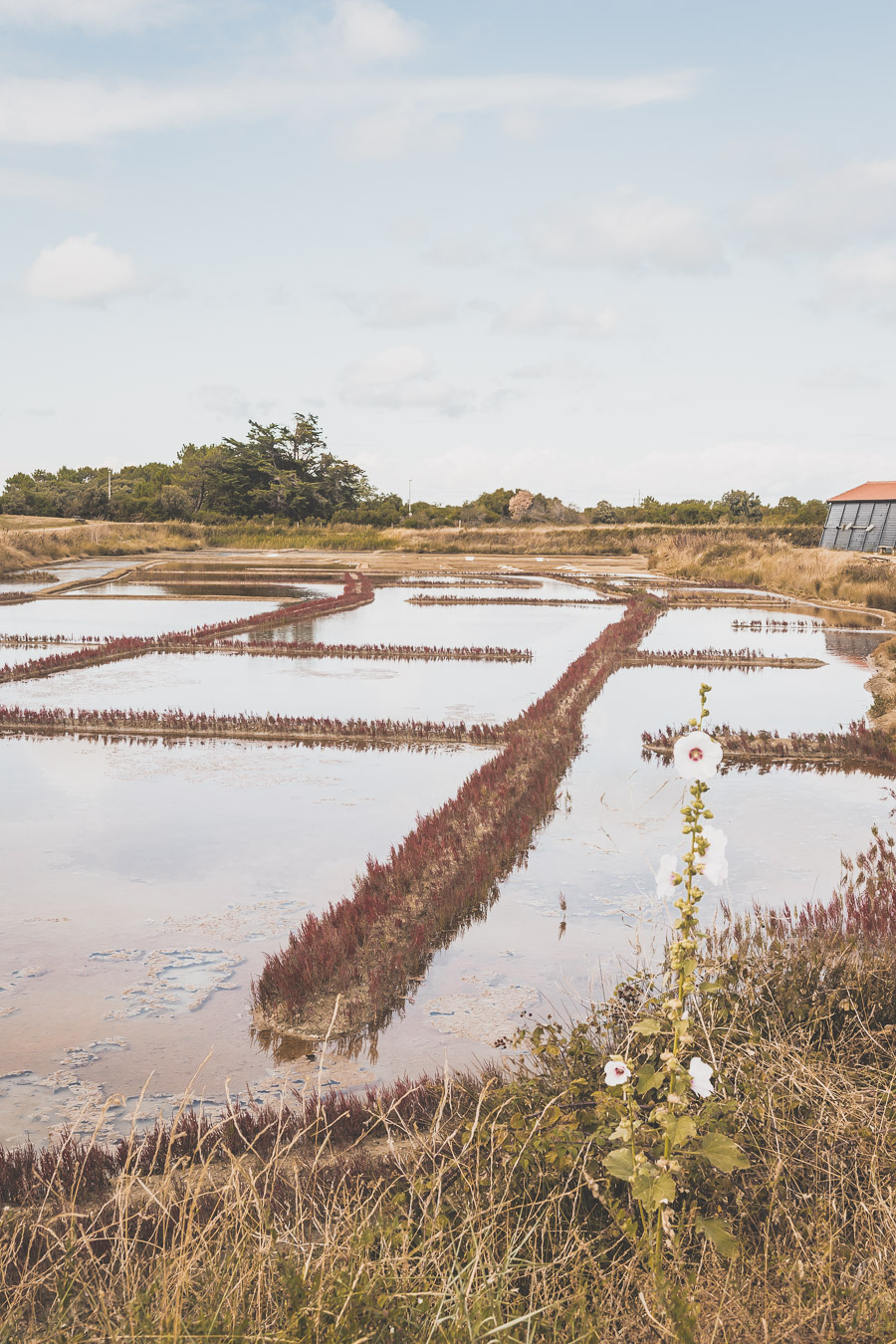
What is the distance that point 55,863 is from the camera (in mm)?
6910

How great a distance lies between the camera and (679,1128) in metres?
2.42

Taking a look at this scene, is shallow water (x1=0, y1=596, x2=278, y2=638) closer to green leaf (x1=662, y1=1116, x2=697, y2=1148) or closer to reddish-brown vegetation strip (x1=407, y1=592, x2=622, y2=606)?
reddish-brown vegetation strip (x1=407, y1=592, x2=622, y2=606)

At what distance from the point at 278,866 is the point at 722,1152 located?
4.87 metres

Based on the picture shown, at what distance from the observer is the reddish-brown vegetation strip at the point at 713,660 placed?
17.4 metres

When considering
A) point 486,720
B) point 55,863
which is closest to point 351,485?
point 486,720

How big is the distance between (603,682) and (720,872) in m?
12.8

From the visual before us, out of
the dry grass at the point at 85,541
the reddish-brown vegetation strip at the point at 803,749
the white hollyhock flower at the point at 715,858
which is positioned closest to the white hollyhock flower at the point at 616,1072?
the white hollyhock flower at the point at 715,858

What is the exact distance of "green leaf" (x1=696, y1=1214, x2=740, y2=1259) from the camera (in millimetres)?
2385

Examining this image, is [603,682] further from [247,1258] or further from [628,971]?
[247,1258]

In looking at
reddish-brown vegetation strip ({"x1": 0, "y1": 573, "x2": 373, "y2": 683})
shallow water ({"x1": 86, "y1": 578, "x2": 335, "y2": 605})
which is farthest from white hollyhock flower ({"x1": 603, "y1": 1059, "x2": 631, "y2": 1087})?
shallow water ({"x1": 86, "y1": 578, "x2": 335, "y2": 605})

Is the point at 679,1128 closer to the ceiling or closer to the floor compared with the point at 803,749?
closer to the ceiling

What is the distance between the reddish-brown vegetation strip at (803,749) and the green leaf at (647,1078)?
772 centimetres

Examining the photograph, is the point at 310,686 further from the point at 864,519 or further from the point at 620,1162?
the point at 864,519

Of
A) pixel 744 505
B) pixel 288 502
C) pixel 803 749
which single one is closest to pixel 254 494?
A: pixel 288 502
